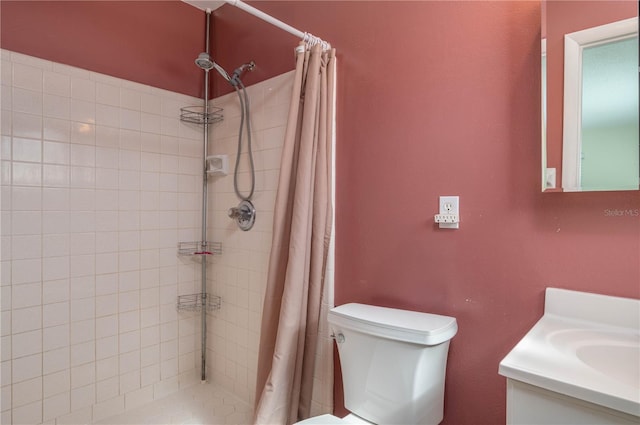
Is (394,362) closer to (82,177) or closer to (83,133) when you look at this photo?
(82,177)

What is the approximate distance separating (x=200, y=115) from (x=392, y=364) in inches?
77.5

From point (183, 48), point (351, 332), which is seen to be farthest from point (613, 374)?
point (183, 48)

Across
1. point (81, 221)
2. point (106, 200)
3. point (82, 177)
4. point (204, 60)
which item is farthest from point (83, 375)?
point (204, 60)

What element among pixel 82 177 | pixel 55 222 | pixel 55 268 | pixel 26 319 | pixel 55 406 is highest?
pixel 82 177

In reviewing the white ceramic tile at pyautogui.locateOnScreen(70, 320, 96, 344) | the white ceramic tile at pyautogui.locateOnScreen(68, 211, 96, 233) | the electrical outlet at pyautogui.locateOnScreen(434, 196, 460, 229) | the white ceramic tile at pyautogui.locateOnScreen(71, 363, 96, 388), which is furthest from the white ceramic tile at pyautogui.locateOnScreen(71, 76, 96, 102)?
the electrical outlet at pyautogui.locateOnScreen(434, 196, 460, 229)

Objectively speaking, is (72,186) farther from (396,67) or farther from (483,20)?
(483,20)

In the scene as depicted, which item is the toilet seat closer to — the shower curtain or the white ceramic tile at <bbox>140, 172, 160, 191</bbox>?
the shower curtain

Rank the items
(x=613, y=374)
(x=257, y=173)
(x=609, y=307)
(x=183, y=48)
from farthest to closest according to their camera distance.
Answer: (x=183, y=48), (x=257, y=173), (x=609, y=307), (x=613, y=374)

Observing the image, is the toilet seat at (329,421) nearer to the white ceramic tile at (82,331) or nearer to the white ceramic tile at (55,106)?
the white ceramic tile at (82,331)

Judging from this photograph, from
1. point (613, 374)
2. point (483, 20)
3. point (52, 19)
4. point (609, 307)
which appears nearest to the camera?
point (613, 374)

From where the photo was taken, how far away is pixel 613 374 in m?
0.86

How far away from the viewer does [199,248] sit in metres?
2.40

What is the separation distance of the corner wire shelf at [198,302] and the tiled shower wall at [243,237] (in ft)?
0.17

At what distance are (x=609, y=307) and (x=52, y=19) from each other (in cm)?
266
